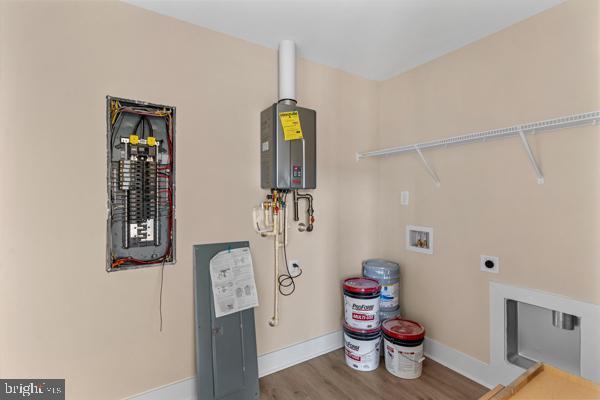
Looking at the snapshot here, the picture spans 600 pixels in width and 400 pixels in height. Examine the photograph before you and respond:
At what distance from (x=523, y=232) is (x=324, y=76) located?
1.91 metres

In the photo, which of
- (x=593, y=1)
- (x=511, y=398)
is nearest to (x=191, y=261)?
(x=511, y=398)

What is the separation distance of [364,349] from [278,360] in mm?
676

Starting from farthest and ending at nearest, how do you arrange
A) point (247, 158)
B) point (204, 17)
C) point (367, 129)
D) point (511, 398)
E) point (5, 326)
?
point (367, 129) < point (247, 158) < point (204, 17) < point (5, 326) < point (511, 398)

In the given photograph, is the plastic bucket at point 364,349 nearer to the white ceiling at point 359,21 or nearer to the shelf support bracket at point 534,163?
the shelf support bracket at point 534,163

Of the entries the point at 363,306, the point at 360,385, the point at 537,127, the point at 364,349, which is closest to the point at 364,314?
the point at 363,306

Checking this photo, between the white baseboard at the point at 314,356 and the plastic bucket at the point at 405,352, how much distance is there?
26 centimetres

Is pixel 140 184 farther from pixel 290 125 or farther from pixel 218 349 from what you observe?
pixel 218 349

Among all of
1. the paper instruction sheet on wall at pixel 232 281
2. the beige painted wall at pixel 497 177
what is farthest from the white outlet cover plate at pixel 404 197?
the paper instruction sheet on wall at pixel 232 281

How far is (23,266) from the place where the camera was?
4.96ft

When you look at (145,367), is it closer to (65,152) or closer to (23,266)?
(23,266)

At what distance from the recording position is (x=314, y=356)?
2484mm

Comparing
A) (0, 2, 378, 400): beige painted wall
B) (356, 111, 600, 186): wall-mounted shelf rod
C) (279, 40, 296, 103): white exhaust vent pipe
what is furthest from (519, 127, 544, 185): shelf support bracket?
(0, 2, 378, 400): beige painted wall

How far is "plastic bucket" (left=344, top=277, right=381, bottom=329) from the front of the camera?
7.57 feet

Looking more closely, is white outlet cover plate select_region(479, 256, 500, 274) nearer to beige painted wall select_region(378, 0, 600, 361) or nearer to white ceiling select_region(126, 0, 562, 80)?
beige painted wall select_region(378, 0, 600, 361)
